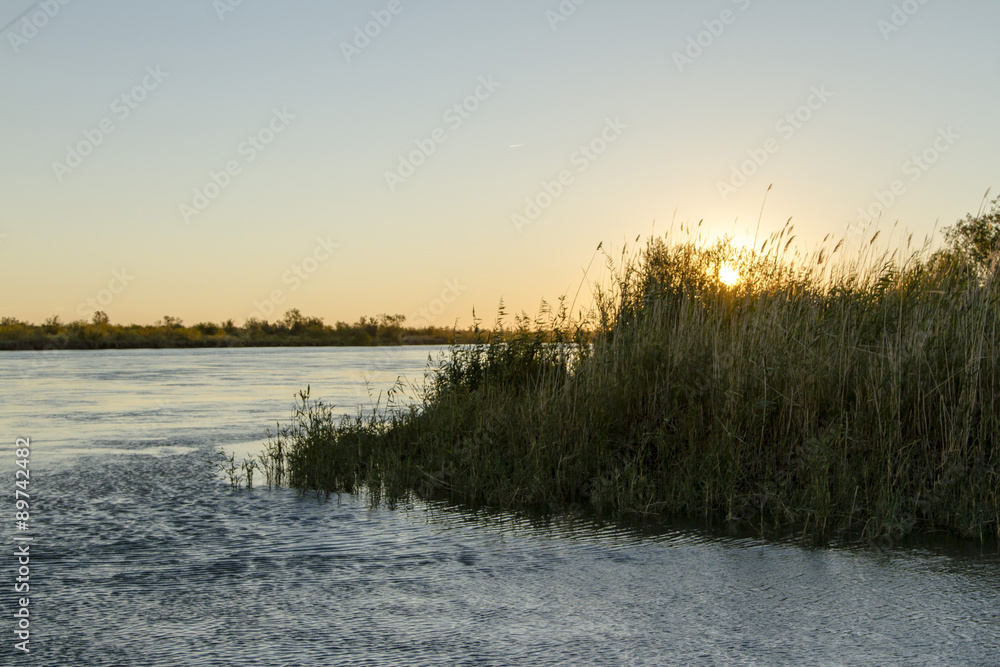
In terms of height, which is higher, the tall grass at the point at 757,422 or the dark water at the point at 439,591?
the tall grass at the point at 757,422

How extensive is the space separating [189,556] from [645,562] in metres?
3.42

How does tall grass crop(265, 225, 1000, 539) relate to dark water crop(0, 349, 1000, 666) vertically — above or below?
above

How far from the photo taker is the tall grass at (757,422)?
23.8 feet

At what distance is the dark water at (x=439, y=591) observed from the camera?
440 centimetres

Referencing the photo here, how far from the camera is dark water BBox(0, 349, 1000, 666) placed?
4.40m

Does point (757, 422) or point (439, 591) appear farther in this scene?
point (757, 422)

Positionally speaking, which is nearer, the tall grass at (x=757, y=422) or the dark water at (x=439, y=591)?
the dark water at (x=439, y=591)

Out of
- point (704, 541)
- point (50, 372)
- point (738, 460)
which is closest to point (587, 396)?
point (738, 460)

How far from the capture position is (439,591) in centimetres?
543

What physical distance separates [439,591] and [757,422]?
3947 millimetres

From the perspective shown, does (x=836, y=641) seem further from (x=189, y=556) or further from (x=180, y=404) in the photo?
(x=180, y=404)

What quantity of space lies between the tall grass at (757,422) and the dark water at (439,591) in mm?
685

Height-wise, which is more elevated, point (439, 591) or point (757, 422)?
point (757, 422)

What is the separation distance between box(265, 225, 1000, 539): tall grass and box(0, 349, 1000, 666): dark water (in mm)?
685
